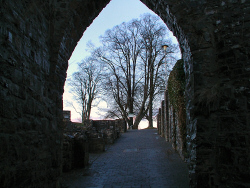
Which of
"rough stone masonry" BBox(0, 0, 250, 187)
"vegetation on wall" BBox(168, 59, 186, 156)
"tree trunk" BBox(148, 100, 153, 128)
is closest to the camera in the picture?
"rough stone masonry" BBox(0, 0, 250, 187)

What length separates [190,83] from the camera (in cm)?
475

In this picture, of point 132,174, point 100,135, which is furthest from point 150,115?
point 132,174

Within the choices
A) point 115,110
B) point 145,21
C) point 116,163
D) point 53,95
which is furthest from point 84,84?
point 53,95

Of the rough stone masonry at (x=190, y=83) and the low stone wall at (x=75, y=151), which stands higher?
the rough stone masonry at (x=190, y=83)

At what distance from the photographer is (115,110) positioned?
25.0 metres

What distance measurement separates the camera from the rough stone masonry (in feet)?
11.5

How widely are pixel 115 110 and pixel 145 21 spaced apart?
9110mm

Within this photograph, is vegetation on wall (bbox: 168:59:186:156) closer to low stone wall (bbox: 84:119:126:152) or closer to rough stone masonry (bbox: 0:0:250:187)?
rough stone masonry (bbox: 0:0:250:187)

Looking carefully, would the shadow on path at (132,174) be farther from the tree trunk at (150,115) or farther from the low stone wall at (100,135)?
the tree trunk at (150,115)

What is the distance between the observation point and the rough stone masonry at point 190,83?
349cm

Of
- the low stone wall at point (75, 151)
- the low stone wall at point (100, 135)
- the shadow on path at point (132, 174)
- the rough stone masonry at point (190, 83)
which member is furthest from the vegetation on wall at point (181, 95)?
the low stone wall at point (100, 135)

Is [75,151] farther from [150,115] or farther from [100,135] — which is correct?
[150,115]

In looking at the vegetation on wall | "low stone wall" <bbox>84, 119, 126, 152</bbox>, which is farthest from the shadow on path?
"low stone wall" <bbox>84, 119, 126, 152</bbox>

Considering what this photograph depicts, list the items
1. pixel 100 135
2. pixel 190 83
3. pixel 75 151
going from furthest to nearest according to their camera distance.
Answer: pixel 100 135 < pixel 75 151 < pixel 190 83
